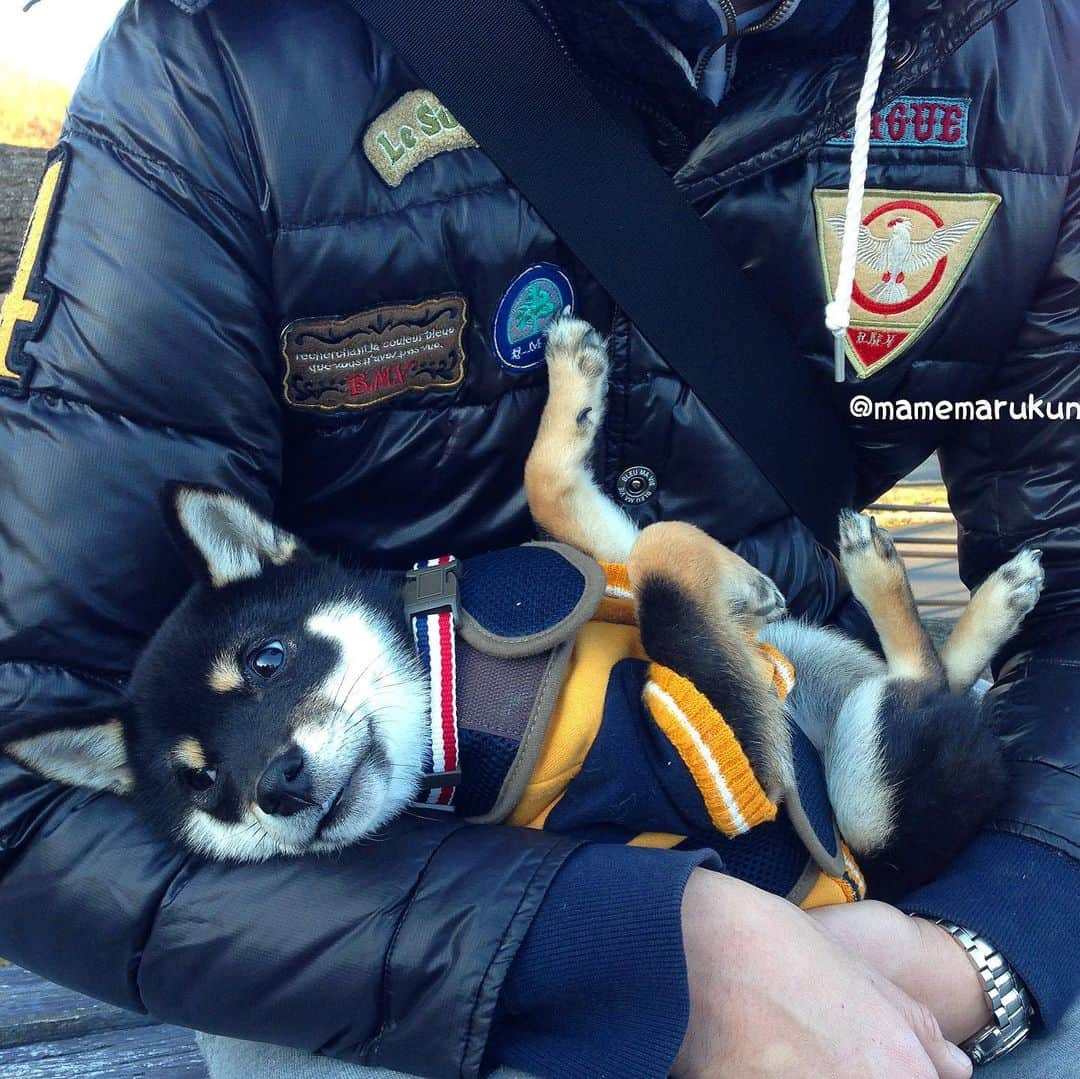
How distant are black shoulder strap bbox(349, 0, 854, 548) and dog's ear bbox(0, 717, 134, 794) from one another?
3.86 feet

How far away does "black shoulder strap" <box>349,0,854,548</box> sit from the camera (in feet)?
5.47

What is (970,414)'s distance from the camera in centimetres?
219

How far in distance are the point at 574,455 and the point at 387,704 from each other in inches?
25.1

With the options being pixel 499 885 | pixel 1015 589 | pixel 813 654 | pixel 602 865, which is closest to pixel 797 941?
pixel 602 865

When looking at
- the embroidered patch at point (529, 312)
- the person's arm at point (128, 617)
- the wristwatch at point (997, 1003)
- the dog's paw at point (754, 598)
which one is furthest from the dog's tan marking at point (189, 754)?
the wristwatch at point (997, 1003)

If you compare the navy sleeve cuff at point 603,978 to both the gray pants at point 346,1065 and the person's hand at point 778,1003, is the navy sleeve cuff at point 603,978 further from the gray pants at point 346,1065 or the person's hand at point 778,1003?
the gray pants at point 346,1065

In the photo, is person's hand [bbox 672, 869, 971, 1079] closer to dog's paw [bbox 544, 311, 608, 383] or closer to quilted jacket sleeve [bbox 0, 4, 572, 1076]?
quilted jacket sleeve [bbox 0, 4, 572, 1076]

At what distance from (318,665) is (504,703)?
41 centimetres

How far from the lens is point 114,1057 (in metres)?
2.07

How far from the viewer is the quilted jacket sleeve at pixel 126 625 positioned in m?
1.42

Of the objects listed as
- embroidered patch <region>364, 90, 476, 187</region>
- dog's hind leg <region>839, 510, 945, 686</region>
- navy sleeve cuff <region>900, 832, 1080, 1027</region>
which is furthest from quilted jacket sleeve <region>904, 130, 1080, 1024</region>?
embroidered patch <region>364, 90, 476, 187</region>

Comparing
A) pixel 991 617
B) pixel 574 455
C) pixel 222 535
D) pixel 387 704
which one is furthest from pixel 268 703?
pixel 991 617

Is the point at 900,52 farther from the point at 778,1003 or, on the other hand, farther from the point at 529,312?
the point at 778,1003

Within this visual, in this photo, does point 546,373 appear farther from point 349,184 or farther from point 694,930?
point 694,930
